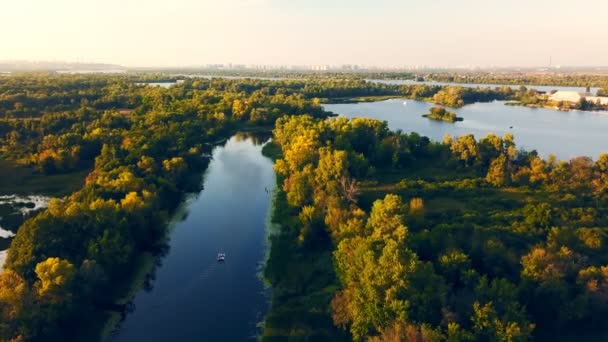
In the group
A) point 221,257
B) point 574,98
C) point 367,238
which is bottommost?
point 221,257

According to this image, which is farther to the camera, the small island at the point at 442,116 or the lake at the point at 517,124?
the small island at the point at 442,116

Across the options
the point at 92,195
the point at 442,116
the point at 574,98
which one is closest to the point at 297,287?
the point at 92,195

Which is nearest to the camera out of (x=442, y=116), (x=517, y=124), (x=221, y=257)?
(x=221, y=257)

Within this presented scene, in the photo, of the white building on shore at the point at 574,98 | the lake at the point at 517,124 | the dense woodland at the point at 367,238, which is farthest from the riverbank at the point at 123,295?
the white building on shore at the point at 574,98

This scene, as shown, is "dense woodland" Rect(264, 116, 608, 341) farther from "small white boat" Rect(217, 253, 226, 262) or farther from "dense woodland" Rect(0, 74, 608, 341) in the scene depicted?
"small white boat" Rect(217, 253, 226, 262)

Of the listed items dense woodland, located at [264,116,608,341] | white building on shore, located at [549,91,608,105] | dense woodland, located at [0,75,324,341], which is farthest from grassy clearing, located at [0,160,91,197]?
white building on shore, located at [549,91,608,105]

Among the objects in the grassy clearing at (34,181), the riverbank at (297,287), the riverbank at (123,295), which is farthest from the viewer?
the grassy clearing at (34,181)

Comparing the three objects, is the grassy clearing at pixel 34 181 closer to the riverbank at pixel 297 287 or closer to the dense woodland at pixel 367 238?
the dense woodland at pixel 367 238

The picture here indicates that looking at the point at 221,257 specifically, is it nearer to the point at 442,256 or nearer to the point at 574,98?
the point at 442,256
